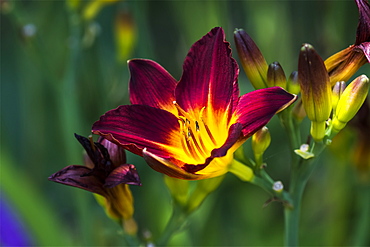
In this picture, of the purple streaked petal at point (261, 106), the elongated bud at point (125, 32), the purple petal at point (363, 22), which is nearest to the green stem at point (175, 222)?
the purple streaked petal at point (261, 106)

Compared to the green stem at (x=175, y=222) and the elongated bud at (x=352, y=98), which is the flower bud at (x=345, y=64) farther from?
the green stem at (x=175, y=222)

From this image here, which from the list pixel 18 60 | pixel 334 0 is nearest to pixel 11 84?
pixel 18 60

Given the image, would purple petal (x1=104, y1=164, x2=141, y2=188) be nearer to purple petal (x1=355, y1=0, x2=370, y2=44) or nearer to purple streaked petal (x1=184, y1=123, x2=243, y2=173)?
purple streaked petal (x1=184, y1=123, x2=243, y2=173)

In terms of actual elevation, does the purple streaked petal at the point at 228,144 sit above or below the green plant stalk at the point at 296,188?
above

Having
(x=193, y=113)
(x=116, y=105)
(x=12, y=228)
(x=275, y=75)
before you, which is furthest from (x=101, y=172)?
(x=116, y=105)

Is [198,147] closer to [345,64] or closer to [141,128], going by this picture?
[141,128]
